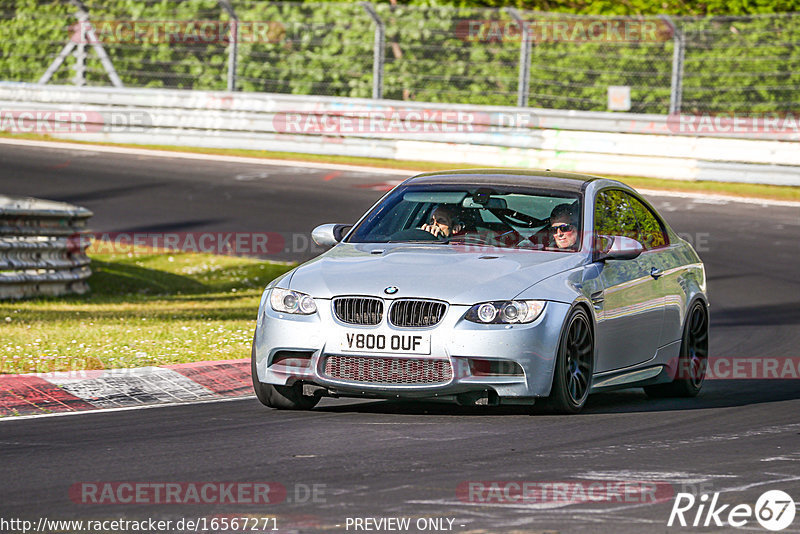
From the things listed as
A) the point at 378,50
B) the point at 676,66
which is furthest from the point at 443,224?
the point at 378,50

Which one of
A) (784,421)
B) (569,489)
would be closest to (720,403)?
(784,421)

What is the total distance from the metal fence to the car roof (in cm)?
1585

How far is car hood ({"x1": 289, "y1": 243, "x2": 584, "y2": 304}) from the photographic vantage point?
323 inches

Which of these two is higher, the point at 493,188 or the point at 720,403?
the point at 493,188

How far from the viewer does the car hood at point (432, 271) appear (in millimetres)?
8203

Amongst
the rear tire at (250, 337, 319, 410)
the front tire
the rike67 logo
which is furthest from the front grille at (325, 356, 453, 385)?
the rike67 logo

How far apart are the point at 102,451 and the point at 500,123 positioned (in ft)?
64.1

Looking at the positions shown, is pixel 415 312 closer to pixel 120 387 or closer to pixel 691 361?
pixel 120 387

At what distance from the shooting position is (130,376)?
963 centimetres

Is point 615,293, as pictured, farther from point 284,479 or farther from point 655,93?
point 655,93

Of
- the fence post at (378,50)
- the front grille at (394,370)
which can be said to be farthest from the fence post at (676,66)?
the front grille at (394,370)

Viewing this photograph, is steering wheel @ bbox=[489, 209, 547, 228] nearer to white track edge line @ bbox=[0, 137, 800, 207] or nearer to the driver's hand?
the driver's hand

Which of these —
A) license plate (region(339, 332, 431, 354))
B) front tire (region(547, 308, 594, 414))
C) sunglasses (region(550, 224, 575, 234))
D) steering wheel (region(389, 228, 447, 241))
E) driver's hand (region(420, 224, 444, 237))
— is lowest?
front tire (region(547, 308, 594, 414))

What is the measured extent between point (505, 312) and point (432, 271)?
53cm
